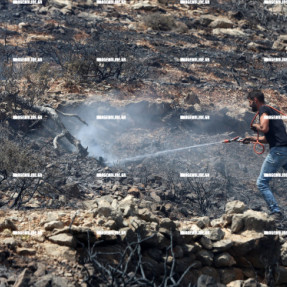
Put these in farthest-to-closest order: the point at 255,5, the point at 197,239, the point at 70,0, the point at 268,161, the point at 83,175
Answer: the point at 255,5, the point at 70,0, the point at 83,175, the point at 268,161, the point at 197,239

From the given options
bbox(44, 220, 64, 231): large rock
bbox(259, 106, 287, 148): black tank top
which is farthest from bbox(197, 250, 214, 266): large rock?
bbox(259, 106, 287, 148): black tank top

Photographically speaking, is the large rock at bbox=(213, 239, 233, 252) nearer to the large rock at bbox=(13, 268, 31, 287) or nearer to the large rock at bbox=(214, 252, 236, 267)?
the large rock at bbox=(214, 252, 236, 267)

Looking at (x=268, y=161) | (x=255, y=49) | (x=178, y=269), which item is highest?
(x=268, y=161)

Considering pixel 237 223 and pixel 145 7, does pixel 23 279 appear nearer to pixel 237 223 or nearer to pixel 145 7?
pixel 237 223

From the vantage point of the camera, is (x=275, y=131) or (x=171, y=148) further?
(x=171, y=148)

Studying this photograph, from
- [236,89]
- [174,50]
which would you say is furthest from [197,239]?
[174,50]

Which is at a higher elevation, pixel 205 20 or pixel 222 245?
pixel 222 245

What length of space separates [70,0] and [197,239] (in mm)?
17608

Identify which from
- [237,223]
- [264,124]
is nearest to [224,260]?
[237,223]

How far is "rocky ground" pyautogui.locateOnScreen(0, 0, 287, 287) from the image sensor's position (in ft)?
16.4

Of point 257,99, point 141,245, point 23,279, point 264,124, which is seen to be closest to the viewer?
point 23,279

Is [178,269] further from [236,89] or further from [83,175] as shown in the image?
[236,89]

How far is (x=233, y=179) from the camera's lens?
919 centimetres

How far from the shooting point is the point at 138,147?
34.0 feet
